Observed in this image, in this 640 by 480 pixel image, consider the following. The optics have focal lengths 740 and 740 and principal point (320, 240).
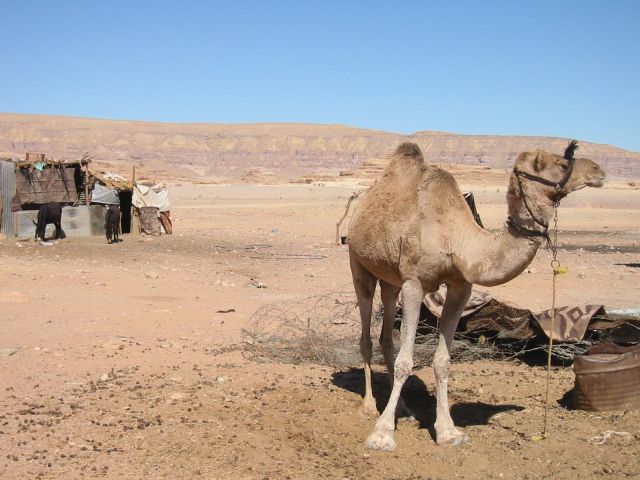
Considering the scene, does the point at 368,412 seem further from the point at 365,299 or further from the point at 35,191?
the point at 35,191

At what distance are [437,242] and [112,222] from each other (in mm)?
18436

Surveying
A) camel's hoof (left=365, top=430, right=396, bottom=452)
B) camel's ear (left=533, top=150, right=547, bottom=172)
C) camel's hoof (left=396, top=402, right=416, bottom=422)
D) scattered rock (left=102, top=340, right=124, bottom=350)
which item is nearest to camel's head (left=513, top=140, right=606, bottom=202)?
camel's ear (left=533, top=150, right=547, bottom=172)

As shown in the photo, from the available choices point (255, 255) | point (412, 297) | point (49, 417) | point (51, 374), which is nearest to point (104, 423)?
point (49, 417)

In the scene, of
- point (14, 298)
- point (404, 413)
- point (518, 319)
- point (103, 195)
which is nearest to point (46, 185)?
point (103, 195)

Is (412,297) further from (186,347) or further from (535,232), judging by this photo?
(186,347)

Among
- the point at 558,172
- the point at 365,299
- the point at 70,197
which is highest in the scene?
the point at 558,172

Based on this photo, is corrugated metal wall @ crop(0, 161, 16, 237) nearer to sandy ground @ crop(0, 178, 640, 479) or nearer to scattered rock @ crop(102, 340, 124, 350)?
sandy ground @ crop(0, 178, 640, 479)

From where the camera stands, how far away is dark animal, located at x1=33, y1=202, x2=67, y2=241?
23094mm

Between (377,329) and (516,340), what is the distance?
7.87ft

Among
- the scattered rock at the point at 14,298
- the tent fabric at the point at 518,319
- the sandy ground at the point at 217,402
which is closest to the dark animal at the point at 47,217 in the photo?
the sandy ground at the point at 217,402

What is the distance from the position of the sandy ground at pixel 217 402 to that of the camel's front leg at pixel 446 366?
124mm

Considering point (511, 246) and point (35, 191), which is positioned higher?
point (511, 246)

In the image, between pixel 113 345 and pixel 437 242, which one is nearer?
pixel 437 242

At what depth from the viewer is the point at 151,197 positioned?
26.7 meters
